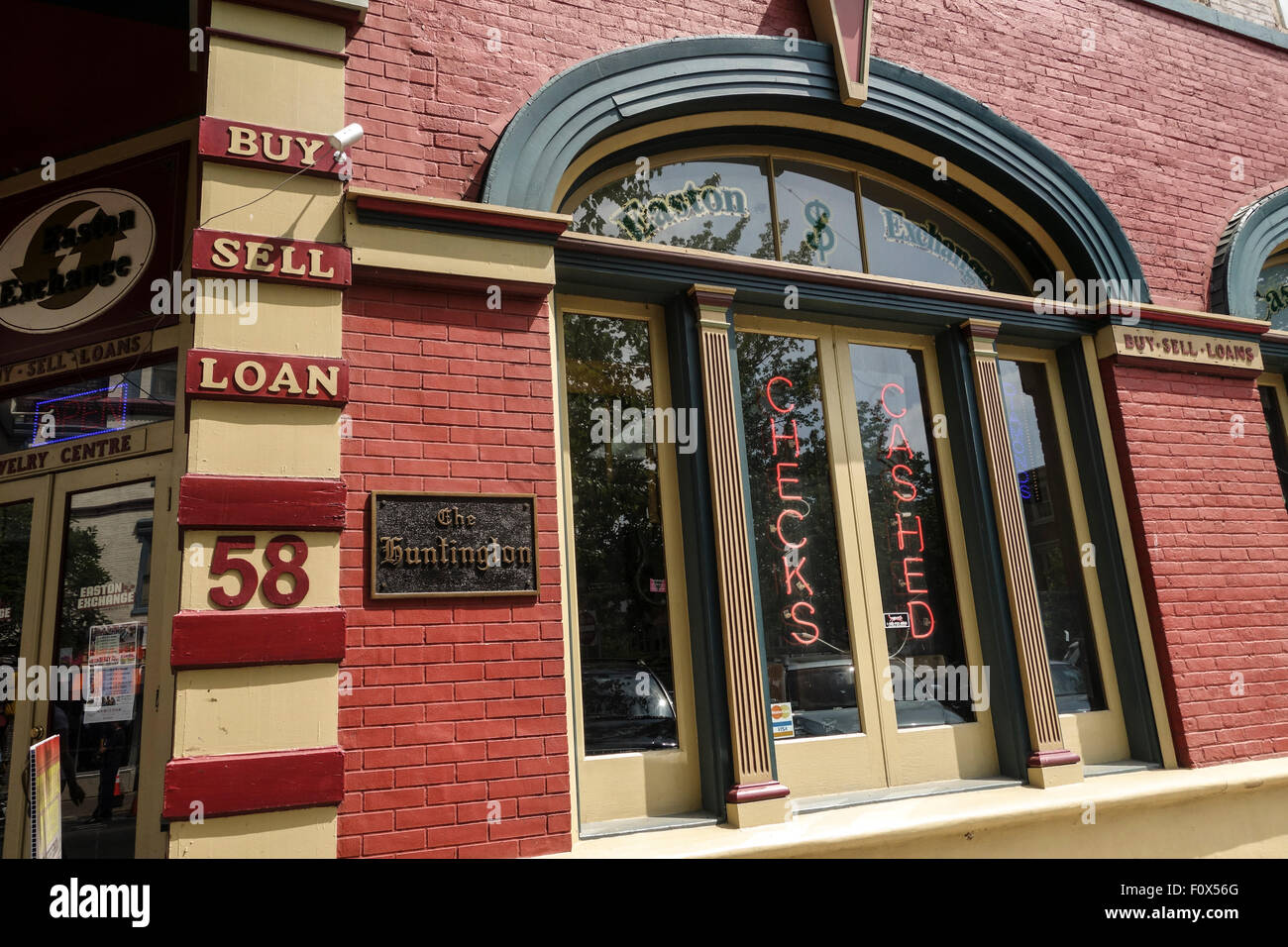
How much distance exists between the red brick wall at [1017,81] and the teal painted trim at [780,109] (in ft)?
0.53

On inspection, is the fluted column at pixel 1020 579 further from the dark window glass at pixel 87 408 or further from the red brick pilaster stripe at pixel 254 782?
the dark window glass at pixel 87 408

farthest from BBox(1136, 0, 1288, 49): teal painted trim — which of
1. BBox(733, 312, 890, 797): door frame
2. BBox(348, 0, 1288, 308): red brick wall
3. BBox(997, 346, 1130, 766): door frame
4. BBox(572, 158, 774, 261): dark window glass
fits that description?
BBox(733, 312, 890, 797): door frame

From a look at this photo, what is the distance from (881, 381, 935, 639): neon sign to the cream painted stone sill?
1041 millimetres

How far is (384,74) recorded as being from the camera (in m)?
4.38

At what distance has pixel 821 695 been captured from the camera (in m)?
4.86

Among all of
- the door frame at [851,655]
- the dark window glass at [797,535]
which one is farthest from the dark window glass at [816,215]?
the dark window glass at [797,535]

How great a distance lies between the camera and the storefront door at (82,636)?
185 inches

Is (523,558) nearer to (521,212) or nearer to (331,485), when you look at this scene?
(331,485)

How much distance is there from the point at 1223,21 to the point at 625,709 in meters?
7.61

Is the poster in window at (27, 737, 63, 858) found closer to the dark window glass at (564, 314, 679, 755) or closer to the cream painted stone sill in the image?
the cream painted stone sill

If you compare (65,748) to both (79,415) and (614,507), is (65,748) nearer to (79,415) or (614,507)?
(79,415)

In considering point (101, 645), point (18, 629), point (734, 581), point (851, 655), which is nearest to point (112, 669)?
point (101, 645)

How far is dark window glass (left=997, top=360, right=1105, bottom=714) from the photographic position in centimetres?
558

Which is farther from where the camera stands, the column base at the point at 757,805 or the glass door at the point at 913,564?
the glass door at the point at 913,564
